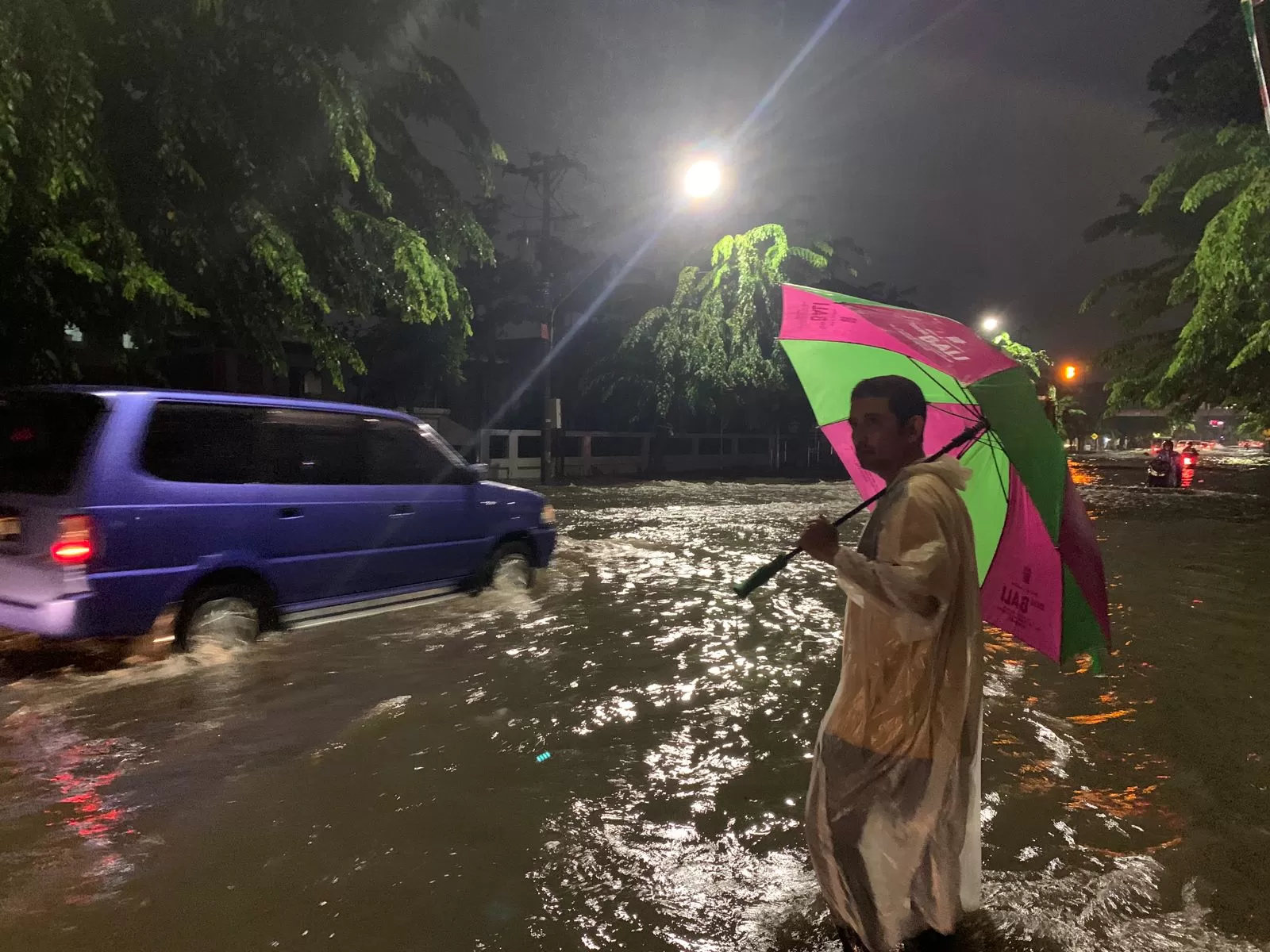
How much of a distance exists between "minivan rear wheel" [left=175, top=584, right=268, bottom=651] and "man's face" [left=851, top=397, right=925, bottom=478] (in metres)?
4.58

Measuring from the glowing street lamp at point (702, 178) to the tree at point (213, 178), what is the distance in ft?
14.0

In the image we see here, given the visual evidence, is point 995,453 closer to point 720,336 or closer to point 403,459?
point 403,459

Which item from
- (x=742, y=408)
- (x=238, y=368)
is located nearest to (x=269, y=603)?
(x=238, y=368)

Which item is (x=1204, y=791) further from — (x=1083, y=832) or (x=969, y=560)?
(x=969, y=560)

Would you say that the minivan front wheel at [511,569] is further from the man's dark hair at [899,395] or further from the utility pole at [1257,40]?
the utility pole at [1257,40]

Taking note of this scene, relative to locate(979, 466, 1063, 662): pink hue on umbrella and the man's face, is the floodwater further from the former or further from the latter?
the man's face

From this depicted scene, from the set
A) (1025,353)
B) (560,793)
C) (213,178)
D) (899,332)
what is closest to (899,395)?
(899,332)

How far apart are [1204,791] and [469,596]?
5.60 metres

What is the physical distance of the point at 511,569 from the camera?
7.78 meters

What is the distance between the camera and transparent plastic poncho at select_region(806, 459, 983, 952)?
2.04 meters

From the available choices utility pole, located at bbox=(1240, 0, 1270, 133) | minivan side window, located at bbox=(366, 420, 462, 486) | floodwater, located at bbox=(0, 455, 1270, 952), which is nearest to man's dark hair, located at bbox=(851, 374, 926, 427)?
floodwater, located at bbox=(0, 455, 1270, 952)

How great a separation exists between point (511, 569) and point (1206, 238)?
40.0 ft

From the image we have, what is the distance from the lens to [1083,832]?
136 inches

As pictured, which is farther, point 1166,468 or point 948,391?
point 1166,468
